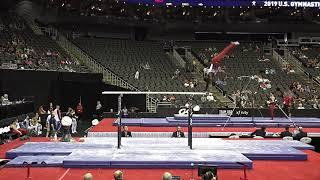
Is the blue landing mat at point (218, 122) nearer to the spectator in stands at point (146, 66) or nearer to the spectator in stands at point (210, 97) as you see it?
the spectator in stands at point (210, 97)

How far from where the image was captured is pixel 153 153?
11672 mm

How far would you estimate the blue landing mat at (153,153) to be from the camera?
10.4 metres

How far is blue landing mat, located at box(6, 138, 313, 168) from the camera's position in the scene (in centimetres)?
1044

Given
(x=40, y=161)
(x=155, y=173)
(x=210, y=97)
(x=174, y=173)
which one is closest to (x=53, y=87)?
(x=210, y=97)

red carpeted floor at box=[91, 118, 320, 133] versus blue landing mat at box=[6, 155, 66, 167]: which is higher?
blue landing mat at box=[6, 155, 66, 167]

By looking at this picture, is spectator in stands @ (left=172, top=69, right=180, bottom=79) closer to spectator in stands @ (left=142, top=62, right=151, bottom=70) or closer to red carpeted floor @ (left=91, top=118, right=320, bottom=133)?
spectator in stands @ (left=142, top=62, right=151, bottom=70)

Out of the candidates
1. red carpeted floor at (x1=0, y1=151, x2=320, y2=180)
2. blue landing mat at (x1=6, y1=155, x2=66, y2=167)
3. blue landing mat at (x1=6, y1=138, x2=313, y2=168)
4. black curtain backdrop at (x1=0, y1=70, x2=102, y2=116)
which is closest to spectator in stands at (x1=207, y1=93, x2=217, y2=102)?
black curtain backdrop at (x1=0, y1=70, x2=102, y2=116)

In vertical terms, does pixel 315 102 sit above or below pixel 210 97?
below

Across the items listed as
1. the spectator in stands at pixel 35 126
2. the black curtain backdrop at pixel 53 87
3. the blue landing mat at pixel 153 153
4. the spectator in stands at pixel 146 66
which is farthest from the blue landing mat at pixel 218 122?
the spectator in stands at pixel 146 66

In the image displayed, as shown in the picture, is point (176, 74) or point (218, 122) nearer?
point (218, 122)

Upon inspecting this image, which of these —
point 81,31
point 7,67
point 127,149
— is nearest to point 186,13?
point 81,31

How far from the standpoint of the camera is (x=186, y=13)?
37.7 meters

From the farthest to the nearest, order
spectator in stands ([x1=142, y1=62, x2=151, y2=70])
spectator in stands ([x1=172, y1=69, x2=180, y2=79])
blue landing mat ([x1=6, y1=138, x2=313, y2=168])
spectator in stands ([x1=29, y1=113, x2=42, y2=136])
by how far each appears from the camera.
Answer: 1. spectator in stands ([x1=142, y1=62, x2=151, y2=70])
2. spectator in stands ([x1=172, y1=69, x2=180, y2=79])
3. spectator in stands ([x1=29, y1=113, x2=42, y2=136])
4. blue landing mat ([x1=6, y1=138, x2=313, y2=168])

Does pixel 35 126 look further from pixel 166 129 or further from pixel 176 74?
pixel 176 74
